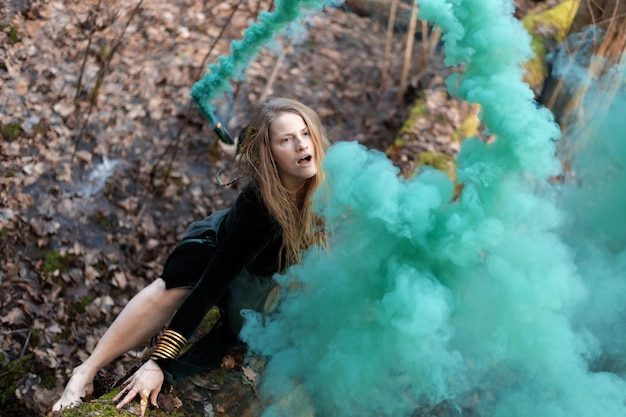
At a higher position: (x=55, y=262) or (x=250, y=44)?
(x=250, y=44)

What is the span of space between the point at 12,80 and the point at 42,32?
61 cm

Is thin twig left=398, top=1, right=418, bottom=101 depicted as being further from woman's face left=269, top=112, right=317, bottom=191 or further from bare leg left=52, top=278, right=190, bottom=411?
bare leg left=52, top=278, right=190, bottom=411

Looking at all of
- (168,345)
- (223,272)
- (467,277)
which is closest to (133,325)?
(168,345)

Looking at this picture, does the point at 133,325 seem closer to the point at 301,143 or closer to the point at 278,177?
the point at 278,177

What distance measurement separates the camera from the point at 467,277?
217 cm

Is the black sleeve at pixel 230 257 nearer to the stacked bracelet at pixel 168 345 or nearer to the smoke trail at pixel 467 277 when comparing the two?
the stacked bracelet at pixel 168 345

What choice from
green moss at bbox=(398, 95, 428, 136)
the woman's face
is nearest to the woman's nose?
the woman's face

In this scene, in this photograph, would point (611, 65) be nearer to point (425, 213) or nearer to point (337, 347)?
point (425, 213)

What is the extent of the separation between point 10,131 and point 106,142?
2.16 ft

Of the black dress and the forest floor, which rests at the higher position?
the black dress

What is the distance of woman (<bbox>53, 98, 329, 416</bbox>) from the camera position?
2.38 m

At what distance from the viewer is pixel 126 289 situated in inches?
148

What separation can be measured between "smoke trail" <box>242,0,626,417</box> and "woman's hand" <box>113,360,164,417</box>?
0.63 m

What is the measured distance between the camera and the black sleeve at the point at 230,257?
7.90 feet
